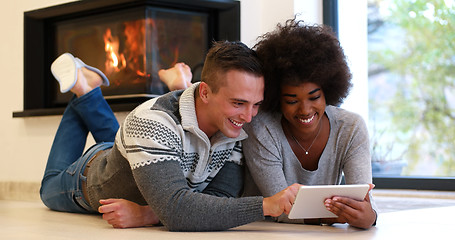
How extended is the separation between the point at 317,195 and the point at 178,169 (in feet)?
1.37

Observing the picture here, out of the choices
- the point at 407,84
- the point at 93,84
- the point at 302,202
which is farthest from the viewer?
the point at 407,84

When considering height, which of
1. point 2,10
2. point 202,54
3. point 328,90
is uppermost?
point 2,10

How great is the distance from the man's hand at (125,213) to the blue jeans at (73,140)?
1.98ft

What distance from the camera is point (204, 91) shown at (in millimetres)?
2039

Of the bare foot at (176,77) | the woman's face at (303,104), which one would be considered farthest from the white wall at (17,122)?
the woman's face at (303,104)

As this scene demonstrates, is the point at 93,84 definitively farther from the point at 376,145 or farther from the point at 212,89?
the point at 376,145

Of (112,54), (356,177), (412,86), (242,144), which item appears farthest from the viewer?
(412,86)

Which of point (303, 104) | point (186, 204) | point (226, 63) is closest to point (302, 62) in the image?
point (303, 104)

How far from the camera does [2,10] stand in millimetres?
4082

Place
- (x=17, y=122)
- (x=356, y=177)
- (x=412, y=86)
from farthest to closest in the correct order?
1. (x=412, y=86)
2. (x=17, y=122)
3. (x=356, y=177)

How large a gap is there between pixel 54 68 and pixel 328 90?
153 cm

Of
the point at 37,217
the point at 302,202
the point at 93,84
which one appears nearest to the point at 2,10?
the point at 93,84

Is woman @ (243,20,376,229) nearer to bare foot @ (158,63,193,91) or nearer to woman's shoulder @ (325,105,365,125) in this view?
woman's shoulder @ (325,105,365,125)

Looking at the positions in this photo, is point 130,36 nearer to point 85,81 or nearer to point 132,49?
point 132,49
